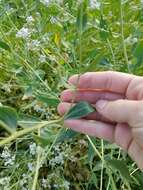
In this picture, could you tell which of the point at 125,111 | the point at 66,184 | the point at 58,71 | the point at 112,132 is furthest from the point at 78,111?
the point at 66,184

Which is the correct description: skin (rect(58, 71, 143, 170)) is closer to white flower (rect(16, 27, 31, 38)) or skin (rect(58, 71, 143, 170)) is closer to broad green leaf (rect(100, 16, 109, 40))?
broad green leaf (rect(100, 16, 109, 40))

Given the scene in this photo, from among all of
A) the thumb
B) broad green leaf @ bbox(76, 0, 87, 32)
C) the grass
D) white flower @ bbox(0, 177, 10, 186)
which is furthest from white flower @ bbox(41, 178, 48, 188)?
broad green leaf @ bbox(76, 0, 87, 32)

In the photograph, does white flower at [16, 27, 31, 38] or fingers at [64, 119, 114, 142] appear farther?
white flower at [16, 27, 31, 38]

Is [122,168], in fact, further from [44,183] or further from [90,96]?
[44,183]

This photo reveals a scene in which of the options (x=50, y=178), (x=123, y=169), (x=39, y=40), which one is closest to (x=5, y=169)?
(x=50, y=178)

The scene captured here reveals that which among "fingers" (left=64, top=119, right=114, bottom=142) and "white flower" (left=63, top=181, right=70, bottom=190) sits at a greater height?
"fingers" (left=64, top=119, right=114, bottom=142)

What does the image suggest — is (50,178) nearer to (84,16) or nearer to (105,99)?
(105,99)
